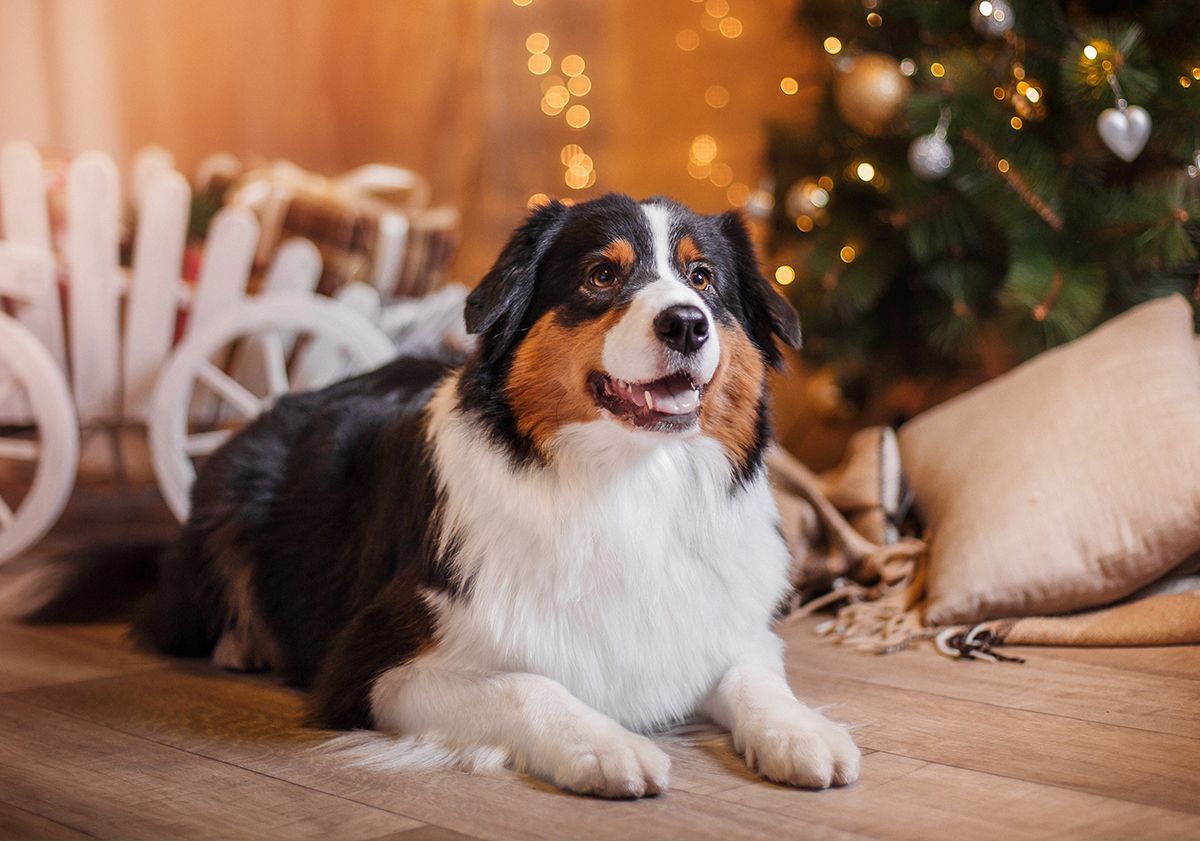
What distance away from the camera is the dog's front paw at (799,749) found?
157 cm

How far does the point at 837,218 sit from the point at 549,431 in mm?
1949

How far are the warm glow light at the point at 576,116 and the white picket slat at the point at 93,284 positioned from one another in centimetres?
220

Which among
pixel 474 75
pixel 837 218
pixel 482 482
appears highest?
pixel 474 75

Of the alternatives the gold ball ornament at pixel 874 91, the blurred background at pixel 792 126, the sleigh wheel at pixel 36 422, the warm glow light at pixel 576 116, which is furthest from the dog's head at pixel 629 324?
the warm glow light at pixel 576 116

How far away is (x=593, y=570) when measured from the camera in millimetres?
1798

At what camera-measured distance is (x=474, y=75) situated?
198 inches

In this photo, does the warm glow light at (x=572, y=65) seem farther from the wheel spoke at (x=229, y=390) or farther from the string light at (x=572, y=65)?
the wheel spoke at (x=229, y=390)

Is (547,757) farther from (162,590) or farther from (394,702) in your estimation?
(162,590)

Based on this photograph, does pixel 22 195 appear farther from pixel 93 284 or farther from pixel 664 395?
pixel 664 395

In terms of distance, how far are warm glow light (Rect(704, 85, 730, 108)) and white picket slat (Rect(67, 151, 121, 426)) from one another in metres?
2.39

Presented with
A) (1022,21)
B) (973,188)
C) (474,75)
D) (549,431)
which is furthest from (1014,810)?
(474,75)

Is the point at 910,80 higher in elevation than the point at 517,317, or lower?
higher

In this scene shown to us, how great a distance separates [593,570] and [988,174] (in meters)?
1.84

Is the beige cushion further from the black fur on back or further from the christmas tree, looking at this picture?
the black fur on back
